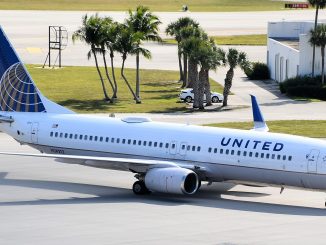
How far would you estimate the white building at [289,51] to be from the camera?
9944 cm

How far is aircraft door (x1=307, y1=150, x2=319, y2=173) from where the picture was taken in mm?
47594

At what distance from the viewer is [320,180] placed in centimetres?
4762

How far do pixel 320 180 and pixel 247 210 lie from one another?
11.3 ft

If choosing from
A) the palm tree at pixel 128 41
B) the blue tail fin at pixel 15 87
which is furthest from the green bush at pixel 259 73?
the blue tail fin at pixel 15 87

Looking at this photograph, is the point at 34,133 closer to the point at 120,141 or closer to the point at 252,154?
the point at 120,141

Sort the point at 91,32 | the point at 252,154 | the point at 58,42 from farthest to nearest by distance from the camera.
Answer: the point at 58,42 → the point at 91,32 → the point at 252,154

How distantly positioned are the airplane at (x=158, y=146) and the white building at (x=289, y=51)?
146ft

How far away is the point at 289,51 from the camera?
103625 mm

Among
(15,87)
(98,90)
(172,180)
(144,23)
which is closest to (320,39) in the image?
(144,23)

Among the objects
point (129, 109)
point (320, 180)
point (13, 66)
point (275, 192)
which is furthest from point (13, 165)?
point (129, 109)

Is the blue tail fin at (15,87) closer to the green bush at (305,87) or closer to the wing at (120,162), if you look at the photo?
the wing at (120,162)

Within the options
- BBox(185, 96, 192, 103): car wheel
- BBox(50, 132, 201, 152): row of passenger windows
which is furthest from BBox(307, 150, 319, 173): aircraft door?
BBox(185, 96, 192, 103): car wheel

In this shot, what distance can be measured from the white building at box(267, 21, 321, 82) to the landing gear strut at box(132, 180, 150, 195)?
49.7 metres

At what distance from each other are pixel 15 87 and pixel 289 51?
4947 cm
